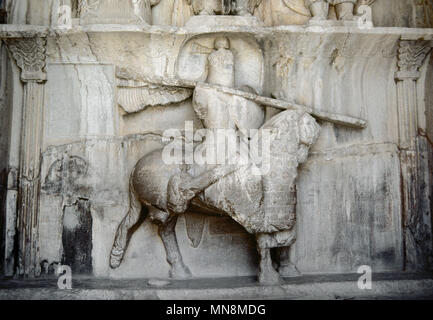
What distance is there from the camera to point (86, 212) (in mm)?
5934

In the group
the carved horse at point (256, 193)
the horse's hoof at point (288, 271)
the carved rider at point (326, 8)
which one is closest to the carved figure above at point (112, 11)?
the carved horse at point (256, 193)

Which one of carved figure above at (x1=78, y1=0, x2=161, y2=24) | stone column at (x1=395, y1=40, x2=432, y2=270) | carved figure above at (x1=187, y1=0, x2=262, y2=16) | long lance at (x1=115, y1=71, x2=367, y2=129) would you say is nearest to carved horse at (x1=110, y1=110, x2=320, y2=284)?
long lance at (x1=115, y1=71, x2=367, y2=129)

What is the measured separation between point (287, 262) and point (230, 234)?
687 millimetres

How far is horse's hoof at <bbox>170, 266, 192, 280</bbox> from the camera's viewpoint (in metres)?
5.84

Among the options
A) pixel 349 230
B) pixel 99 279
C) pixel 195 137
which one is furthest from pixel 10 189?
pixel 349 230

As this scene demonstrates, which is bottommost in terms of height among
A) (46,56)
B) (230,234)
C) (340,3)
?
(230,234)

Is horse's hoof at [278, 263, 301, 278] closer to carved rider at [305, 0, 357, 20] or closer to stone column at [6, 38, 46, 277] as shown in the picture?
stone column at [6, 38, 46, 277]

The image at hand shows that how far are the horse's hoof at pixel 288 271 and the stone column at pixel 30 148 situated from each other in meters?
2.58

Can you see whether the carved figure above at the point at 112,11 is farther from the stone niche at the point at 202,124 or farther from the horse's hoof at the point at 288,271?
the horse's hoof at the point at 288,271

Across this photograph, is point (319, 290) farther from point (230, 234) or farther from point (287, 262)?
point (230, 234)

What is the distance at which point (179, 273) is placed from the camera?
5855 millimetres

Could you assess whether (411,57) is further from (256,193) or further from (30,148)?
(30,148)

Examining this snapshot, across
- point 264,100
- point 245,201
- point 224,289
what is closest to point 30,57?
point 264,100

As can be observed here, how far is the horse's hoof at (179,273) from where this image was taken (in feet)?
19.2
